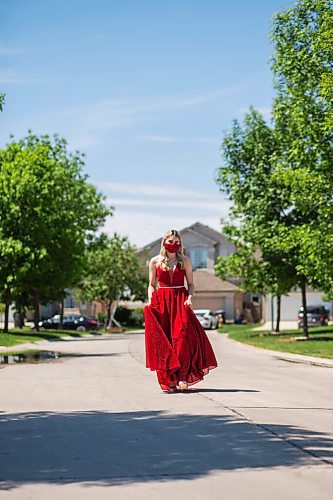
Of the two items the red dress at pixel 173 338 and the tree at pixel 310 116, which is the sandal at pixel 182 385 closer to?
the red dress at pixel 173 338

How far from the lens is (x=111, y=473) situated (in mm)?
7215

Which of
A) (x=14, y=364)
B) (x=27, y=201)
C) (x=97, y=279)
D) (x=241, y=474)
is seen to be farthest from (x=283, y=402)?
(x=97, y=279)

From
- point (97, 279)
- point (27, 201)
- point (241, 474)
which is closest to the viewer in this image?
point (241, 474)

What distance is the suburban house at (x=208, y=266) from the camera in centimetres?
9469

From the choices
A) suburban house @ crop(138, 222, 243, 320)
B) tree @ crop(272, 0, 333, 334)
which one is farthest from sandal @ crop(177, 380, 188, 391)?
suburban house @ crop(138, 222, 243, 320)

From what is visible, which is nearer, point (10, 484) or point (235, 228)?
point (10, 484)

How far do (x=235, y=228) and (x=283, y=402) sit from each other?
34.3m

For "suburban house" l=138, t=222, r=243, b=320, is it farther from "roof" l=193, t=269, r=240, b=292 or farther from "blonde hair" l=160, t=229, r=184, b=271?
"blonde hair" l=160, t=229, r=184, b=271

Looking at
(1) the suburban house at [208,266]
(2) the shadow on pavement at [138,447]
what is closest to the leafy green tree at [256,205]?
(2) the shadow on pavement at [138,447]

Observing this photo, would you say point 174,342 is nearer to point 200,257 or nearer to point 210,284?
point 210,284

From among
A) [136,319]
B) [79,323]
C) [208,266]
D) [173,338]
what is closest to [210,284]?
[208,266]

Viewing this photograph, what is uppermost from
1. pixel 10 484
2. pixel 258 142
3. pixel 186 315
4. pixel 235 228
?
pixel 258 142

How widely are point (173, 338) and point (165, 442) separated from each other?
4.64m

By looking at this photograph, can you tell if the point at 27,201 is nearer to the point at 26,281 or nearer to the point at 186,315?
the point at 26,281
